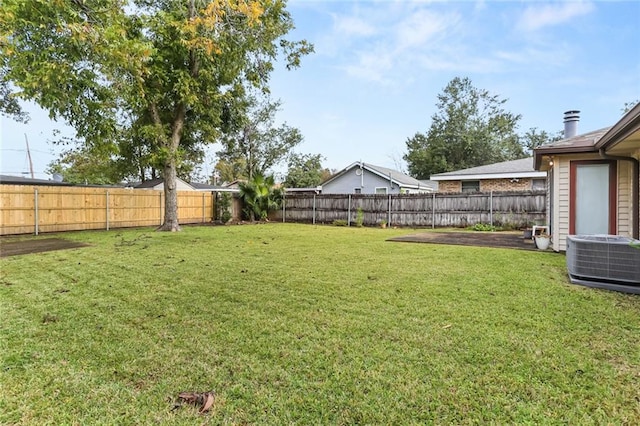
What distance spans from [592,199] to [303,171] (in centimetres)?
2636

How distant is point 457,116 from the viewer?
97.1 feet

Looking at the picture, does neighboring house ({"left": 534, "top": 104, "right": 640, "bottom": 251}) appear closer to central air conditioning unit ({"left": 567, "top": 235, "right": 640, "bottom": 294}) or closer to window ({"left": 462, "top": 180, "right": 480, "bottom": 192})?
central air conditioning unit ({"left": 567, "top": 235, "right": 640, "bottom": 294})

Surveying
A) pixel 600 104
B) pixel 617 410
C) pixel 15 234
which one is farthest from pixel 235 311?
pixel 600 104

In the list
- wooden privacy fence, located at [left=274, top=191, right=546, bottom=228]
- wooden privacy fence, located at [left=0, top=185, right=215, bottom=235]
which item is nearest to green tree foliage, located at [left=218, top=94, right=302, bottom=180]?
wooden privacy fence, located at [left=274, top=191, right=546, bottom=228]

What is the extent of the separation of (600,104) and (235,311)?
770 inches

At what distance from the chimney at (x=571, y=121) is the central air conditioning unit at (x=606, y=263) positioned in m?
7.05

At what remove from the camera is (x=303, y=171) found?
31.8 m

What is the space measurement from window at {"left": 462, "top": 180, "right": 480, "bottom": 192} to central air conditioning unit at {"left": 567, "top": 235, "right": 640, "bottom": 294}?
559 inches

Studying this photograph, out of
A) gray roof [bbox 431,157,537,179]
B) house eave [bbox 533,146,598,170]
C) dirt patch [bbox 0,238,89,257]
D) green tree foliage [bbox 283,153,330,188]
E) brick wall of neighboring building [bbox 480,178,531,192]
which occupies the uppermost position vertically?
green tree foliage [bbox 283,153,330,188]

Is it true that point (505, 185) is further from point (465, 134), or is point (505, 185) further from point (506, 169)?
point (465, 134)

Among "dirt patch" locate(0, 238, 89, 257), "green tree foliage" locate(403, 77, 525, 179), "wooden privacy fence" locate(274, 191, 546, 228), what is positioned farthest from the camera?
"green tree foliage" locate(403, 77, 525, 179)

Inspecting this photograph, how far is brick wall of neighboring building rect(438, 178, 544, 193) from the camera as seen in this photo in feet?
54.3

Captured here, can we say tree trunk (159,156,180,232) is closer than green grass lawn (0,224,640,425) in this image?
No

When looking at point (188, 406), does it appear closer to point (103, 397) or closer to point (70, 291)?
point (103, 397)
